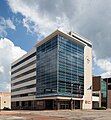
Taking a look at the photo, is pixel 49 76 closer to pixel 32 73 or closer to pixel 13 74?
pixel 32 73

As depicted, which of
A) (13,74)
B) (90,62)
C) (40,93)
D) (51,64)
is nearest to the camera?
(51,64)

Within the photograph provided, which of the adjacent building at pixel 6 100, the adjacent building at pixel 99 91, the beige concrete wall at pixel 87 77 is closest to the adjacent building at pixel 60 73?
the beige concrete wall at pixel 87 77

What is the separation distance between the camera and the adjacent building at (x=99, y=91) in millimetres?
137250

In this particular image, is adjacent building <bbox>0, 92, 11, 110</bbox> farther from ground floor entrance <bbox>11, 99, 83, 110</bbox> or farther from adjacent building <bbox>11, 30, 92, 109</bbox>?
ground floor entrance <bbox>11, 99, 83, 110</bbox>

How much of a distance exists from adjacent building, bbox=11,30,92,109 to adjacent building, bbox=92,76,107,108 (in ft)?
51.6

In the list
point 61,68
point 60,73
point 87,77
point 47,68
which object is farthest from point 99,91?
point 60,73

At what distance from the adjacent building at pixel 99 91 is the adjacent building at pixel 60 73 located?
15.7 metres

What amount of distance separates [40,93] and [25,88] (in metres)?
23.7

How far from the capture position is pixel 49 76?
107 metres

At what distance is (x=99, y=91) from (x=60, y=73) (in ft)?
149

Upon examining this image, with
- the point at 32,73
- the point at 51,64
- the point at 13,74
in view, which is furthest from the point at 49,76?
the point at 13,74

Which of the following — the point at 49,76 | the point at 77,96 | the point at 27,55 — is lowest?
the point at 77,96

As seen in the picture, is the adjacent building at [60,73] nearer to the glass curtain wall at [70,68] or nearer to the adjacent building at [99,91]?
the glass curtain wall at [70,68]

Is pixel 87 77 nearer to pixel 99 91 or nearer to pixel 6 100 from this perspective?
pixel 99 91
